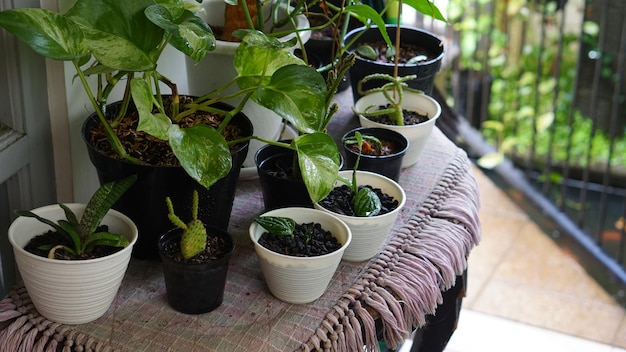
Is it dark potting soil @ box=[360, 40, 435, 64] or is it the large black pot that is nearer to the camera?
the large black pot

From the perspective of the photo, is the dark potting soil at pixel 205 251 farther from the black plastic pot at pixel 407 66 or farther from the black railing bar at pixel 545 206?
the black railing bar at pixel 545 206

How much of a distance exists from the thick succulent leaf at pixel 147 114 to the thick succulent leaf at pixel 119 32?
2cm

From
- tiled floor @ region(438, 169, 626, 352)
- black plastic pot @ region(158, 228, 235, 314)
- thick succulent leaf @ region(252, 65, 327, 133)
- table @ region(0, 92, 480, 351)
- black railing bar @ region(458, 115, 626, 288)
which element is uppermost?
thick succulent leaf @ region(252, 65, 327, 133)

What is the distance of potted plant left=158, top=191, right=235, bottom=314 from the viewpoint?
3.04 feet

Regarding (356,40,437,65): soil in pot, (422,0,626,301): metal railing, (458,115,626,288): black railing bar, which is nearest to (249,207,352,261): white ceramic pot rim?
(356,40,437,65): soil in pot

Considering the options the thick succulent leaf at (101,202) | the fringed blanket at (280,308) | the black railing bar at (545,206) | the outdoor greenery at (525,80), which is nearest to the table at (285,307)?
the fringed blanket at (280,308)

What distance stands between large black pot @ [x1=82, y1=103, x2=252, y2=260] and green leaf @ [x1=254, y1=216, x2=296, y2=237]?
8 centimetres

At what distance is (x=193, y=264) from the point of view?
92 centimetres

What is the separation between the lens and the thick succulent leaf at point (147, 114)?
875 mm

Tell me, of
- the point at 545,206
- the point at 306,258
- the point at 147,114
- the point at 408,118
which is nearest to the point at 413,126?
the point at 408,118

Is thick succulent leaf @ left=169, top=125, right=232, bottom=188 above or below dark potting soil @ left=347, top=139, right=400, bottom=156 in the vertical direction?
above

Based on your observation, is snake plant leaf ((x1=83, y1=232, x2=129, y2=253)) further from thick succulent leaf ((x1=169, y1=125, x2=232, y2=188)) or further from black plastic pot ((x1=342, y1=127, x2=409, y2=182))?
black plastic pot ((x1=342, y1=127, x2=409, y2=182))

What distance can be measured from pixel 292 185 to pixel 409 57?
0.45 metres

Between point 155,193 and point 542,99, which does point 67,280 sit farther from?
point 542,99
